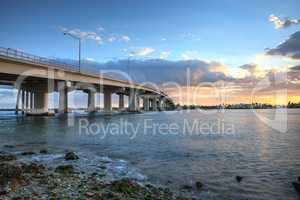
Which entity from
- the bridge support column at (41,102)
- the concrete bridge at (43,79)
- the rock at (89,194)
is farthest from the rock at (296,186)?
the bridge support column at (41,102)

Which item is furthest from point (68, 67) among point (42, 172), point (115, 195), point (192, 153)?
point (115, 195)

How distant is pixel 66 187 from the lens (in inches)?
375

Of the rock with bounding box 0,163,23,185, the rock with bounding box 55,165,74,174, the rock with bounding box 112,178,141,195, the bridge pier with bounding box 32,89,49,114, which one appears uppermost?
the bridge pier with bounding box 32,89,49,114

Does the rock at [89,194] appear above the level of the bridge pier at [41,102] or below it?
below

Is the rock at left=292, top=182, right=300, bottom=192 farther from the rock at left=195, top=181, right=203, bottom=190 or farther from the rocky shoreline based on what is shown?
the rocky shoreline

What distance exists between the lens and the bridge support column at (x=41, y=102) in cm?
7044

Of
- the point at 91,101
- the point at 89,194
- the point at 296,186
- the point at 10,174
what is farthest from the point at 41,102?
the point at 296,186

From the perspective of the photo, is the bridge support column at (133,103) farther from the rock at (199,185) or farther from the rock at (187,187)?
the rock at (187,187)

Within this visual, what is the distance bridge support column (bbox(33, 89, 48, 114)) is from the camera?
70.4 meters

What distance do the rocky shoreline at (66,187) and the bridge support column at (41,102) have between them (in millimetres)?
62984

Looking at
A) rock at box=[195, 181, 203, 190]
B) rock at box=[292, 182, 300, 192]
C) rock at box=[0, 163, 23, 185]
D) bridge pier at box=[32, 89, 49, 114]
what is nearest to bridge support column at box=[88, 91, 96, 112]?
bridge pier at box=[32, 89, 49, 114]

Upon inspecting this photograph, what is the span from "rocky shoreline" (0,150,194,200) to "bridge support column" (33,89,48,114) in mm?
62984

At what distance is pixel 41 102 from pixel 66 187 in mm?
68118

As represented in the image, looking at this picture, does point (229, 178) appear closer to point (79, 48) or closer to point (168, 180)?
point (168, 180)
